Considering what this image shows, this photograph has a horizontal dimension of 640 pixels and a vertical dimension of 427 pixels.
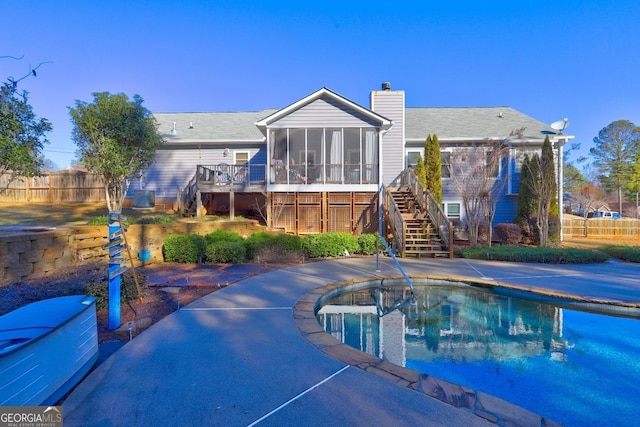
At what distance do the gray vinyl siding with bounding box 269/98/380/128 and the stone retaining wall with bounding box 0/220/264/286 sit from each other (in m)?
6.05

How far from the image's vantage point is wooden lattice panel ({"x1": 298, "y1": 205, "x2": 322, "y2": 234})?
534 inches

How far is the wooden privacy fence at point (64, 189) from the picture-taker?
14891 mm

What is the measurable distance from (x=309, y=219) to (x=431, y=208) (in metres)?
5.07

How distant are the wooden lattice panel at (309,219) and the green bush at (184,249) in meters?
5.35

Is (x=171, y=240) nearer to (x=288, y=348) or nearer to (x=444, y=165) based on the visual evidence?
(x=288, y=348)

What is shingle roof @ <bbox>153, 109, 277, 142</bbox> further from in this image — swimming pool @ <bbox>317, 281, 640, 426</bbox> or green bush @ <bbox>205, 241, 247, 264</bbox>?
swimming pool @ <bbox>317, 281, 640, 426</bbox>

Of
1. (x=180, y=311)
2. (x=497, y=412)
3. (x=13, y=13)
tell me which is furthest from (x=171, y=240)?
(x=497, y=412)

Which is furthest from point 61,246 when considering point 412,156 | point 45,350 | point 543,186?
point 543,186

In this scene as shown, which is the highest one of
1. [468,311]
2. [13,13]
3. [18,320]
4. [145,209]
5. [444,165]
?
[13,13]

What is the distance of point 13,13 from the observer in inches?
281

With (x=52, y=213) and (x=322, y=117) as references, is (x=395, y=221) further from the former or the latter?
(x=52, y=213)

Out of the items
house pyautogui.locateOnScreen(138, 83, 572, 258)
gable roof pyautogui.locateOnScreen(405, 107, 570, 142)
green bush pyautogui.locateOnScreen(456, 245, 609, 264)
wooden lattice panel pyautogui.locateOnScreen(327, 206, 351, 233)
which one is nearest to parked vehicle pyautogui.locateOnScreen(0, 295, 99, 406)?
green bush pyautogui.locateOnScreen(456, 245, 609, 264)

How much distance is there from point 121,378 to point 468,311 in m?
5.30

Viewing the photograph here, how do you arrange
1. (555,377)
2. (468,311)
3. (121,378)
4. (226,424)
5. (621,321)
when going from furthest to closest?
(468,311) < (621,321) < (555,377) < (121,378) < (226,424)
